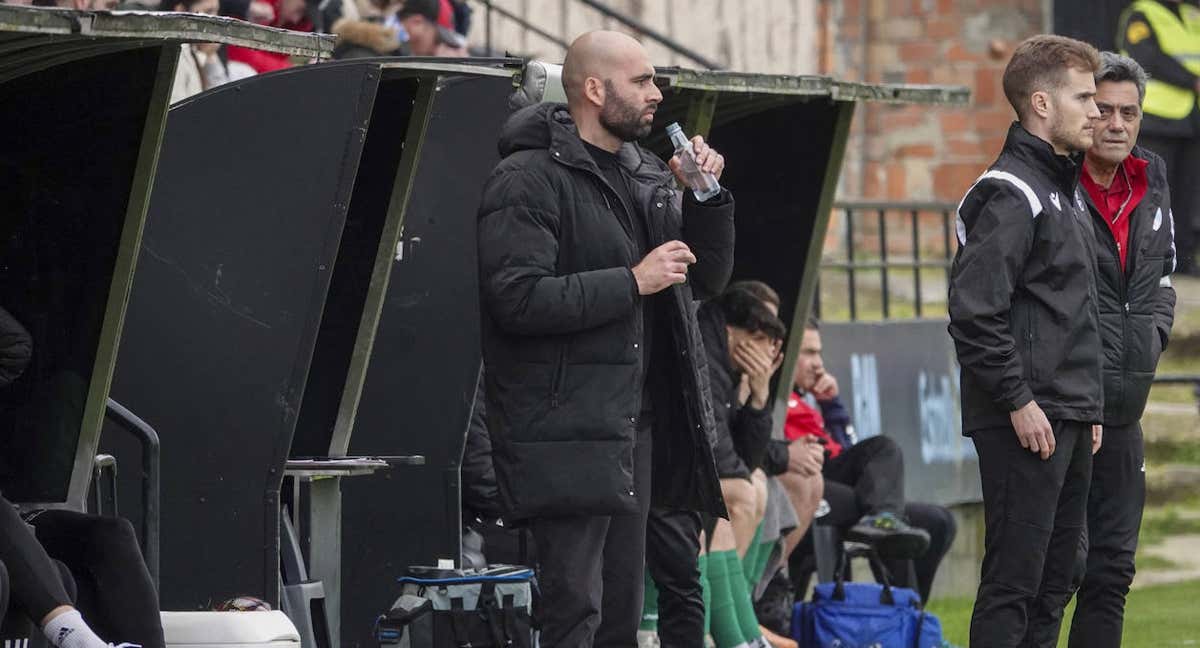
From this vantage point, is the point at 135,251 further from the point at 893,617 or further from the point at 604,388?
the point at 893,617

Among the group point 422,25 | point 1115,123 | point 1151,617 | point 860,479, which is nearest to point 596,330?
point 1115,123

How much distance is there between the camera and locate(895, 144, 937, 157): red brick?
63.7 ft

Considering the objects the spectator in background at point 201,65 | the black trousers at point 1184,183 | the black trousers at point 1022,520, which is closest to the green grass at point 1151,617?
the black trousers at point 1022,520

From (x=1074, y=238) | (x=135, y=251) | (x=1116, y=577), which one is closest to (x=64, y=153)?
(x=135, y=251)

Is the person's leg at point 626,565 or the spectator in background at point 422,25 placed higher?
the spectator in background at point 422,25

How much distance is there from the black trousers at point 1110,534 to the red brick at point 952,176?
38.7 ft

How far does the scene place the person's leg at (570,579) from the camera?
257 inches

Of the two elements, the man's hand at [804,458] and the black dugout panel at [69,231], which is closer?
the black dugout panel at [69,231]

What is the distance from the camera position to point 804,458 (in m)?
10.6

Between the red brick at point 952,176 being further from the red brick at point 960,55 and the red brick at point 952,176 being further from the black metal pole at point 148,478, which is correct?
the black metal pole at point 148,478

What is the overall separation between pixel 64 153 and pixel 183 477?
119 cm

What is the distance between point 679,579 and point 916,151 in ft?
38.1

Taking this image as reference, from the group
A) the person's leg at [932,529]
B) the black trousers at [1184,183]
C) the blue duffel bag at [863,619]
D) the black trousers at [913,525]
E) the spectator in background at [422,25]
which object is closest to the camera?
the blue duffel bag at [863,619]

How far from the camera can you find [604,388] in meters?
6.55
